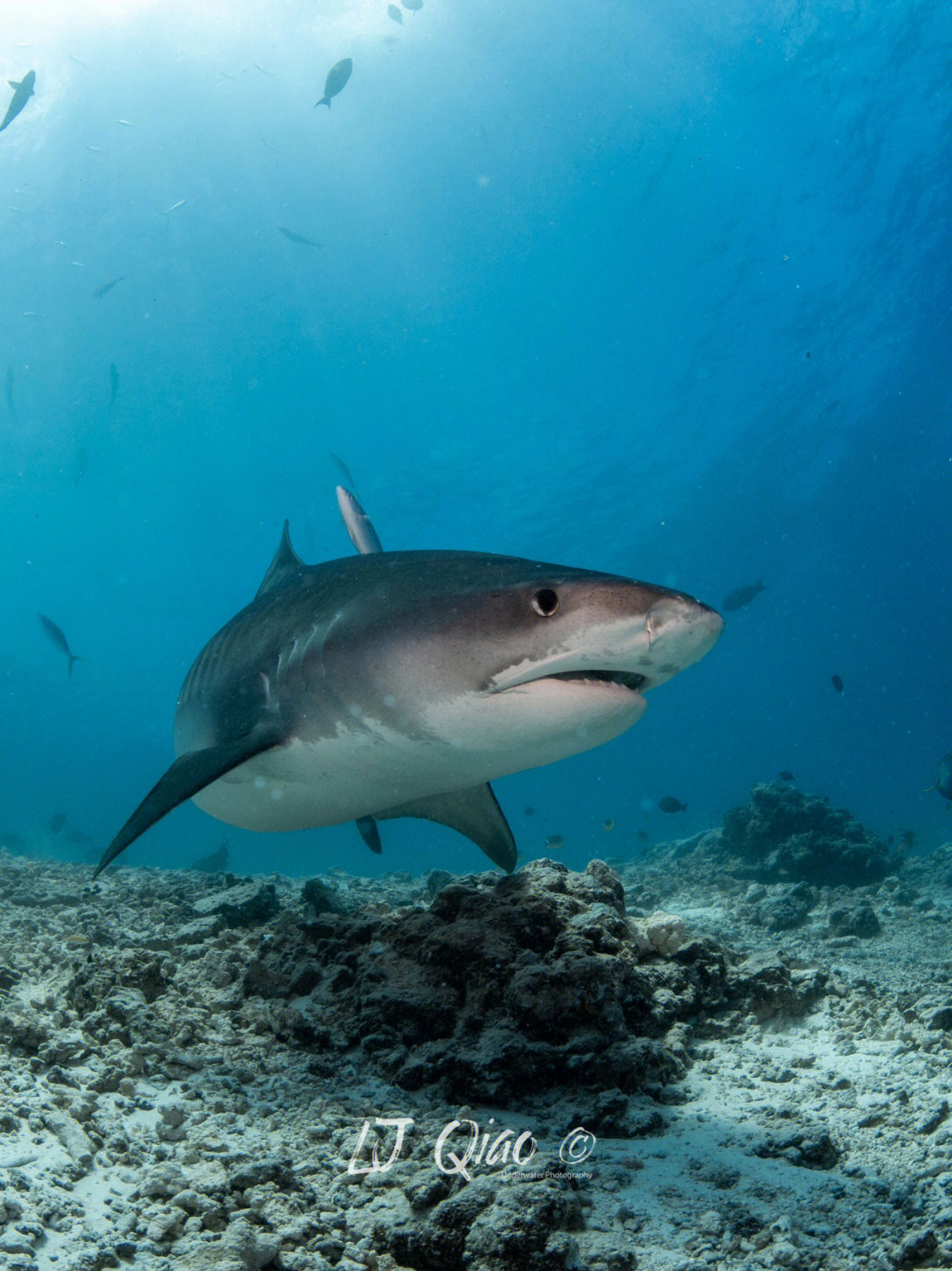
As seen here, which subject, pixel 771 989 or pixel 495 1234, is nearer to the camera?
pixel 495 1234

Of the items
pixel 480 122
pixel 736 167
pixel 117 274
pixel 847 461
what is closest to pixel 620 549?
pixel 847 461

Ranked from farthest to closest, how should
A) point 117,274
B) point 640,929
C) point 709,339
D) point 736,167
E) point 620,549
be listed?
point 620,549 < point 117,274 < point 709,339 < point 736,167 < point 640,929

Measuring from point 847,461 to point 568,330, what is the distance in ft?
67.5

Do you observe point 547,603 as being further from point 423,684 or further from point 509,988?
point 509,988

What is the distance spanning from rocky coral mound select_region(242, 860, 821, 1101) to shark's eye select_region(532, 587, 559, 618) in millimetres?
1217

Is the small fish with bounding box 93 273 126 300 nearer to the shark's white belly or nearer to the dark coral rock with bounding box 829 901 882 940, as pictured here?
the shark's white belly

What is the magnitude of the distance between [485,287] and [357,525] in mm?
37968

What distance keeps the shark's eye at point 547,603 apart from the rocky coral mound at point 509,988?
122cm

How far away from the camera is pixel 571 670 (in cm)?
250

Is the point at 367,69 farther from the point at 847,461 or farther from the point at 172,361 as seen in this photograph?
the point at 847,461

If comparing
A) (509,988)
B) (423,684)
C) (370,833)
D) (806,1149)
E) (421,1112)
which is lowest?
(806,1149)

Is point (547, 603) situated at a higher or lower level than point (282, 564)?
lower

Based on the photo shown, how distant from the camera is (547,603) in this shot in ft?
7.80

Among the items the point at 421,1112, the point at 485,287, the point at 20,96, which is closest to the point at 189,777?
the point at 421,1112
